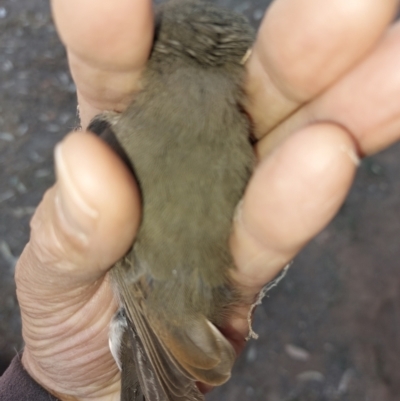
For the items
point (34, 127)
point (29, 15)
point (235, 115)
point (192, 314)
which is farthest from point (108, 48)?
point (29, 15)

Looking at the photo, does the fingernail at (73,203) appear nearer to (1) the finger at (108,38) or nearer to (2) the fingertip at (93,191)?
(2) the fingertip at (93,191)

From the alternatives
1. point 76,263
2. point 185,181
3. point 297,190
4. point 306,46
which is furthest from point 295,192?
point 76,263

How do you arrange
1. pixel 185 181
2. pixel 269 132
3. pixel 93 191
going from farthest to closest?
1. pixel 269 132
2. pixel 185 181
3. pixel 93 191

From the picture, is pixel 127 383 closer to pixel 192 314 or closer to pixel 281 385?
pixel 192 314

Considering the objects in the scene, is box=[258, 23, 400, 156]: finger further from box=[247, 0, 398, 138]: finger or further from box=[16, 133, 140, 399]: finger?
box=[16, 133, 140, 399]: finger

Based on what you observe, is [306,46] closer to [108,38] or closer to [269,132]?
[269,132]

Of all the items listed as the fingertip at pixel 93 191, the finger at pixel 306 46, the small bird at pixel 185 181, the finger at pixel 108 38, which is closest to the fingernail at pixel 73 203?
the fingertip at pixel 93 191
